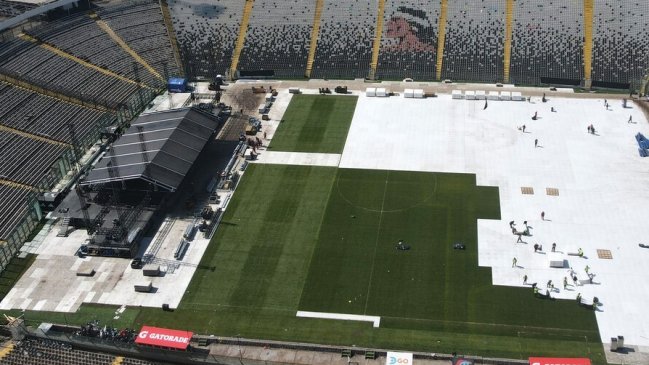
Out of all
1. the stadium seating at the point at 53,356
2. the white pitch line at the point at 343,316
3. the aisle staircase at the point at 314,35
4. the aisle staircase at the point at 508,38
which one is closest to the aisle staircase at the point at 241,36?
the aisle staircase at the point at 314,35

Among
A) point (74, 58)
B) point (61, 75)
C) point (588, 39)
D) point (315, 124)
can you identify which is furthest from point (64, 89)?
point (588, 39)

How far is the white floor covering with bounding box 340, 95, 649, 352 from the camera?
2581 inches

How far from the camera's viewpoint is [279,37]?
4525 inches

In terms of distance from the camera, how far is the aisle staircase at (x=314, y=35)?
363 feet

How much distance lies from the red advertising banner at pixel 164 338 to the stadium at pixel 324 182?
21 centimetres

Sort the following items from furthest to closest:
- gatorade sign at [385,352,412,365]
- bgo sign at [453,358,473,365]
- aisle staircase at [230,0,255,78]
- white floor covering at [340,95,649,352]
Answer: aisle staircase at [230,0,255,78], white floor covering at [340,95,649,352], gatorade sign at [385,352,412,365], bgo sign at [453,358,473,365]

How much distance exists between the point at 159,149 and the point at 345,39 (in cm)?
4537

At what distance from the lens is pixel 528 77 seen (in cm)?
10494

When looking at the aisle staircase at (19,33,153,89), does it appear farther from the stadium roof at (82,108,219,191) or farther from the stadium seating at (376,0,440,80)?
the stadium seating at (376,0,440,80)

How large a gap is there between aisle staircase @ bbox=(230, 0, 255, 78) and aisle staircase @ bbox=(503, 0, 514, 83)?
4171cm

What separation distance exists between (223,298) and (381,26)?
64.0 meters

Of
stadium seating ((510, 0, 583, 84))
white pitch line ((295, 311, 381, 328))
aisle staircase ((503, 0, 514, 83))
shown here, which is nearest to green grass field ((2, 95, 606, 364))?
white pitch line ((295, 311, 381, 328))

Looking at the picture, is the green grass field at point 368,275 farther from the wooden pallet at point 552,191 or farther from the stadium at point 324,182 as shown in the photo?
the wooden pallet at point 552,191

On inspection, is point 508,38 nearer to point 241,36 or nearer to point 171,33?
point 241,36
